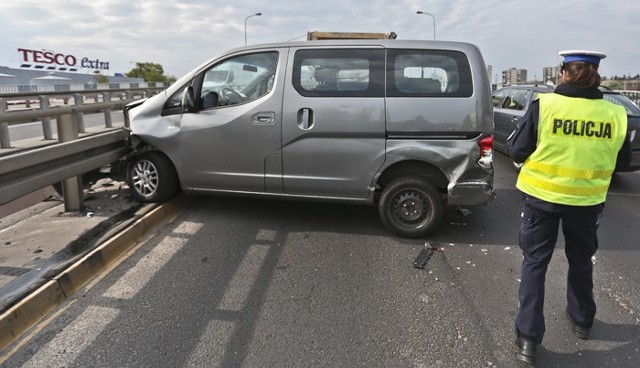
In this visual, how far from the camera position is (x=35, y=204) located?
5559 millimetres

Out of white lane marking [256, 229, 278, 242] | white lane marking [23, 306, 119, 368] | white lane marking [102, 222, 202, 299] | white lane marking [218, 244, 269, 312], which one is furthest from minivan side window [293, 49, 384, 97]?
white lane marking [23, 306, 119, 368]

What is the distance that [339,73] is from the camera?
4.60 meters

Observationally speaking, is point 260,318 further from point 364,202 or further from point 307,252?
point 364,202

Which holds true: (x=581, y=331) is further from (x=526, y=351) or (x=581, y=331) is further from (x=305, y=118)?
(x=305, y=118)

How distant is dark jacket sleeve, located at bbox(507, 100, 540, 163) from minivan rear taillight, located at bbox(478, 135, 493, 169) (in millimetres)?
1586

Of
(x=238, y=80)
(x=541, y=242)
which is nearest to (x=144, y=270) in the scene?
(x=238, y=80)

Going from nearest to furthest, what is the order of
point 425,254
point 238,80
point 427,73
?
1. point 425,254
2. point 427,73
3. point 238,80

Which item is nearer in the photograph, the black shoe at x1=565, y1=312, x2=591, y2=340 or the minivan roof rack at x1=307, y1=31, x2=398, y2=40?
the black shoe at x1=565, y1=312, x2=591, y2=340

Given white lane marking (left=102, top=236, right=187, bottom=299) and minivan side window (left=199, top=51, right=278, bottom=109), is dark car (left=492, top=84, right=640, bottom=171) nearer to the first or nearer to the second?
minivan side window (left=199, top=51, right=278, bottom=109)

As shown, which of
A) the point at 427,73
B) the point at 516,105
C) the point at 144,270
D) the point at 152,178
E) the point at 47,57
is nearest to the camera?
the point at 144,270

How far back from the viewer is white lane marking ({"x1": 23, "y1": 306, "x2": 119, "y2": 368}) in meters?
2.66

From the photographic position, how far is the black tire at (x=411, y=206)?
459 centimetres

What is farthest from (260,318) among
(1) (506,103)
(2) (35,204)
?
(1) (506,103)

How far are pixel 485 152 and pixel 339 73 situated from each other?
167 cm
